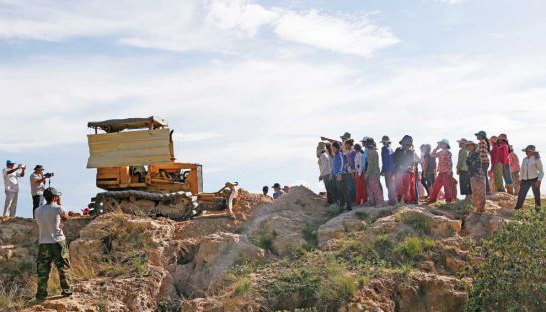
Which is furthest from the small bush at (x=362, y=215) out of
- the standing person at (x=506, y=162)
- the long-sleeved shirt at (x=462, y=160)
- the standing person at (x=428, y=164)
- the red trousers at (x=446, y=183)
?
the standing person at (x=506, y=162)

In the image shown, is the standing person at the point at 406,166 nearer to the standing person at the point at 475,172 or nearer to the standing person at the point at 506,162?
the standing person at the point at 475,172

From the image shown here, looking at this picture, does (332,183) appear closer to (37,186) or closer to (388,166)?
(388,166)

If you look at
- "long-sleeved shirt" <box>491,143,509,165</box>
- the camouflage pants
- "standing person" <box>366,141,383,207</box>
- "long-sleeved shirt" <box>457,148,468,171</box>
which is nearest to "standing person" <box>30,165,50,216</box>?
the camouflage pants

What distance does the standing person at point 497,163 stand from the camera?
1552cm

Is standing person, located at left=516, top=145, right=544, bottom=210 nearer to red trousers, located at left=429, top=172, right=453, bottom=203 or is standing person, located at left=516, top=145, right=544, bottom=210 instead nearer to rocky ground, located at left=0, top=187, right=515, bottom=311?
rocky ground, located at left=0, top=187, right=515, bottom=311

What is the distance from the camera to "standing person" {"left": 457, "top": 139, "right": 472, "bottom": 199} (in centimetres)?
1433

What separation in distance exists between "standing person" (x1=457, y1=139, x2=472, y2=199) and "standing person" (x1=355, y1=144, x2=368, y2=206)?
90.7 inches

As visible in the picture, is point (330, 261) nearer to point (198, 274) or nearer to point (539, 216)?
point (198, 274)

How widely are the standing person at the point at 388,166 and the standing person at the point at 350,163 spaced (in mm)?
752

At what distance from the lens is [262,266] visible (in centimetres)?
1260

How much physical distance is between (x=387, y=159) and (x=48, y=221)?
807 cm

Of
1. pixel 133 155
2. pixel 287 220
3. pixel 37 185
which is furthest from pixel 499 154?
pixel 37 185

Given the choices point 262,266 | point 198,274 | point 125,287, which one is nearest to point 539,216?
point 262,266

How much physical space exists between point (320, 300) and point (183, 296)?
3053 mm
